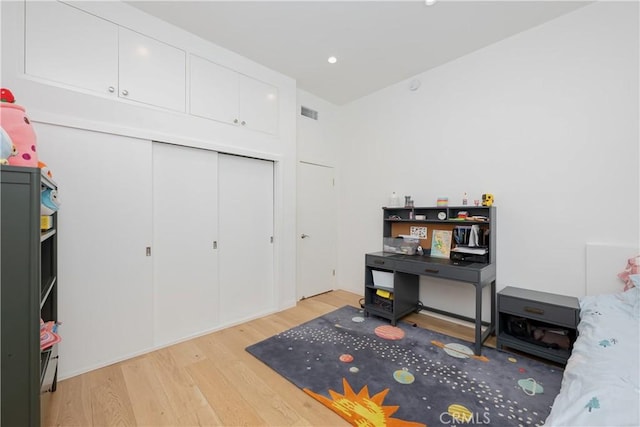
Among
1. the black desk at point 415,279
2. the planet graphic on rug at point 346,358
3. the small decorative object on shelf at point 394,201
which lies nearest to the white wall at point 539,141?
the small decorative object on shelf at point 394,201

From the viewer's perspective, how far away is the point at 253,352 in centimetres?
243

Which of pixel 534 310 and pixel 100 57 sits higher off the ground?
pixel 100 57

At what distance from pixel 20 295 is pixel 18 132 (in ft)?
2.68

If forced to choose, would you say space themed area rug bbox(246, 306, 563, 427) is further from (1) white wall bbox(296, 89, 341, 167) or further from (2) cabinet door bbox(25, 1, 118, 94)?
(2) cabinet door bbox(25, 1, 118, 94)

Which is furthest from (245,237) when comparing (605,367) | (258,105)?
(605,367)

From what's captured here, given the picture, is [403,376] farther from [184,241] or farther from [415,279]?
[184,241]

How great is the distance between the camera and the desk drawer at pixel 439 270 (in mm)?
2457

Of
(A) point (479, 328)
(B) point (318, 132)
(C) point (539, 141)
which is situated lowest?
(A) point (479, 328)

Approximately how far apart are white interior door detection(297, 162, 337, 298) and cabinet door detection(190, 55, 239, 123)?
4.13ft

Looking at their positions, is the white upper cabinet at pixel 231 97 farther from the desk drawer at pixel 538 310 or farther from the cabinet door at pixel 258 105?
the desk drawer at pixel 538 310

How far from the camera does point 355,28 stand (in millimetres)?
2570

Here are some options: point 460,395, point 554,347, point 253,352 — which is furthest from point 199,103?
point 554,347

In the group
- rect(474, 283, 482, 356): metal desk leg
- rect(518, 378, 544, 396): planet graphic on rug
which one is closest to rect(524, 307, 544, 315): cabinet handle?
rect(474, 283, 482, 356): metal desk leg

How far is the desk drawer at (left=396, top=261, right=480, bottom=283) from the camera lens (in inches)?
96.7
